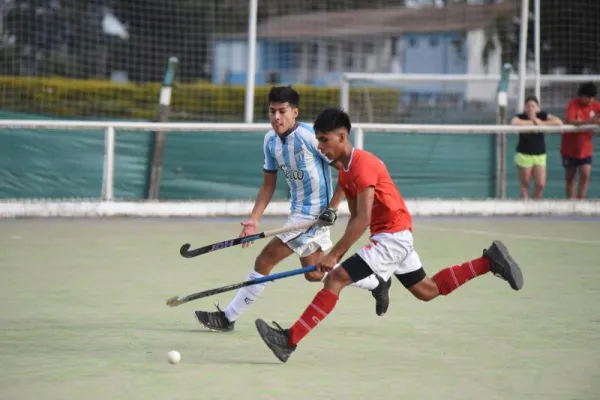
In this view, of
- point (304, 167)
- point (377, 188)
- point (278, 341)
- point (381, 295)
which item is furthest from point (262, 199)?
point (278, 341)

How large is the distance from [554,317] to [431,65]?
50024mm

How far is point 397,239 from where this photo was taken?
6930 mm

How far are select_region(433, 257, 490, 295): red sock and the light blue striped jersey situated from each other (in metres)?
0.90

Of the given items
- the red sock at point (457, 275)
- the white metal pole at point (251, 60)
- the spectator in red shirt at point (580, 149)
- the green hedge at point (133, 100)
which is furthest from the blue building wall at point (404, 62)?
the red sock at point (457, 275)

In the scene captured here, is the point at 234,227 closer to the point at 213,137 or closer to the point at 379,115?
the point at 213,137

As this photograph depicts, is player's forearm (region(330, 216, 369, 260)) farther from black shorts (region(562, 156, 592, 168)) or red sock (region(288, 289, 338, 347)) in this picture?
black shorts (region(562, 156, 592, 168))

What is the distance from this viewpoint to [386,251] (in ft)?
22.6

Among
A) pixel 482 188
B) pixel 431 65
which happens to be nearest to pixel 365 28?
pixel 431 65

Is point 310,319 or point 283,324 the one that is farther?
point 283,324

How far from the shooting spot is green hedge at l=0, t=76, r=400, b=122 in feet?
94.4

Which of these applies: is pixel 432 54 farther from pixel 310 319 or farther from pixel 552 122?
pixel 310 319

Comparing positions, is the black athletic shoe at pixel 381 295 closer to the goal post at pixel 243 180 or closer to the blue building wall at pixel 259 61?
the goal post at pixel 243 180

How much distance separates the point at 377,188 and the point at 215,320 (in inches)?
57.5

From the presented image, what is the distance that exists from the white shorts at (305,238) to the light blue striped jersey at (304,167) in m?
0.07
